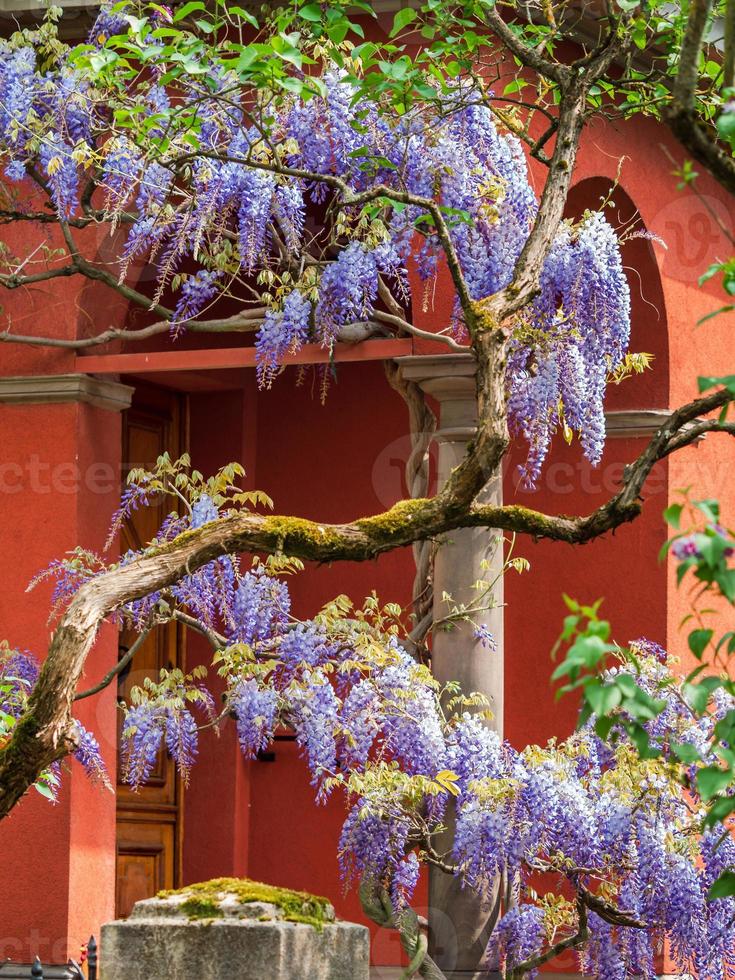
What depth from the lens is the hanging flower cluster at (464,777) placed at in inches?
261

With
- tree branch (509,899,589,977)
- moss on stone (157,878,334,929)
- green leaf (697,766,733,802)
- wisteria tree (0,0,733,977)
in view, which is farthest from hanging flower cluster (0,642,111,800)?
green leaf (697,766,733,802)

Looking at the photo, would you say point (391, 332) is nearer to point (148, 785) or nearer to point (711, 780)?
point (148, 785)

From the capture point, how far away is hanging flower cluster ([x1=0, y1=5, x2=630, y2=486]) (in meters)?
6.95

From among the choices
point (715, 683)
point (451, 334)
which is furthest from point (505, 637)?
point (715, 683)

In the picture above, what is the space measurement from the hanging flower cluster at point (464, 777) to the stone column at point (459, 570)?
12cm

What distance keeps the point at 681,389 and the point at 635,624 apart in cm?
112

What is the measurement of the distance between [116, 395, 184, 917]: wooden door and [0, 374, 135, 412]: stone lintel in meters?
1.26

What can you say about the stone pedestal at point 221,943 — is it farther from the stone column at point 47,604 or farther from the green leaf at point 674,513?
the stone column at point 47,604

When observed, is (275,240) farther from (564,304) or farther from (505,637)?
(505,637)

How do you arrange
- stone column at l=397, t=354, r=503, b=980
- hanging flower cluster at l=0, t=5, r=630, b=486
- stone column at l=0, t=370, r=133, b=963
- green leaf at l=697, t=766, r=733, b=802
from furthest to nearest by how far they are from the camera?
1. stone column at l=0, t=370, r=133, b=963
2. stone column at l=397, t=354, r=503, b=980
3. hanging flower cluster at l=0, t=5, r=630, b=486
4. green leaf at l=697, t=766, r=733, b=802

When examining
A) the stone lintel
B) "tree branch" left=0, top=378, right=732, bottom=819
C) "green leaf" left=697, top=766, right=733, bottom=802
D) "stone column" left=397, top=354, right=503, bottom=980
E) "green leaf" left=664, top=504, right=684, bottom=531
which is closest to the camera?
"green leaf" left=664, top=504, right=684, bottom=531

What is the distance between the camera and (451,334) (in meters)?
→ 7.50

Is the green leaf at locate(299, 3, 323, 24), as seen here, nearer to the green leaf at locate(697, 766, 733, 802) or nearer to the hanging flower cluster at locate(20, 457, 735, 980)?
the hanging flower cluster at locate(20, 457, 735, 980)

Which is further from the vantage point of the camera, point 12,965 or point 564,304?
point 12,965
